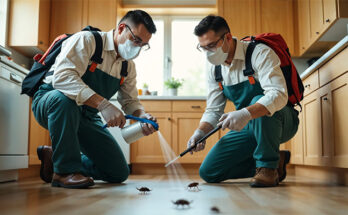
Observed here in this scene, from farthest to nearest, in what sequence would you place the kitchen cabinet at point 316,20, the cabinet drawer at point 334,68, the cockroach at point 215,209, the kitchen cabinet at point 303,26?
the kitchen cabinet at point 303,26, the kitchen cabinet at point 316,20, the cabinet drawer at point 334,68, the cockroach at point 215,209

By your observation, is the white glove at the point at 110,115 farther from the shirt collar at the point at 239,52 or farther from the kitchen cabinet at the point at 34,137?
the kitchen cabinet at the point at 34,137

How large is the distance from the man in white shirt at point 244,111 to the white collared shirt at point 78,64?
0.52 metres

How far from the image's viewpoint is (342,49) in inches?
88.1

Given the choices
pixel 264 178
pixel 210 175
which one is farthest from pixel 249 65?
pixel 210 175

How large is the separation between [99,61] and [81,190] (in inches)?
28.3

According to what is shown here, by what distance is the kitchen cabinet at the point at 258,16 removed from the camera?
441 centimetres

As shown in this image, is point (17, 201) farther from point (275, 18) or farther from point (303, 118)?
point (275, 18)

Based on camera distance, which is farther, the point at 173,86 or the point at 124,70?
the point at 173,86

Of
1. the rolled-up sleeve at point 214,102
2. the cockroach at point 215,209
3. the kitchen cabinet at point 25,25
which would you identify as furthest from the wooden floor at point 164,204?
the kitchen cabinet at point 25,25

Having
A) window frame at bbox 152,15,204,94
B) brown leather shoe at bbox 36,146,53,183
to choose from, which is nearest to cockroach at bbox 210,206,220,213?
brown leather shoe at bbox 36,146,53,183

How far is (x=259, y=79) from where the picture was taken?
206 cm

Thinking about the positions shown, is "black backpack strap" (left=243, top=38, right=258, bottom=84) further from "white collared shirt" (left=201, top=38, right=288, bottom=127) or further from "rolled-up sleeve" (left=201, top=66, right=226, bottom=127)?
"rolled-up sleeve" (left=201, top=66, right=226, bottom=127)

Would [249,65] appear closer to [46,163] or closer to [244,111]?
[244,111]

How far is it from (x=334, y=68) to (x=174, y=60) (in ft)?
9.16
